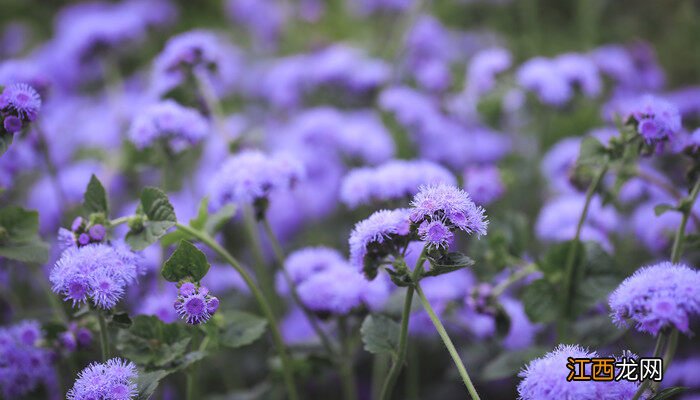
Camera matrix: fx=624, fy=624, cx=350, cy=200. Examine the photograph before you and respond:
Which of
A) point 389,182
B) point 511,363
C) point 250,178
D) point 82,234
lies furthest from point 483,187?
point 82,234

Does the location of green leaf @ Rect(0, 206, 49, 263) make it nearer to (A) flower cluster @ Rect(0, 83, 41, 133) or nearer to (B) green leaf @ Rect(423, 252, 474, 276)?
(A) flower cluster @ Rect(0, 83, 41, 133)

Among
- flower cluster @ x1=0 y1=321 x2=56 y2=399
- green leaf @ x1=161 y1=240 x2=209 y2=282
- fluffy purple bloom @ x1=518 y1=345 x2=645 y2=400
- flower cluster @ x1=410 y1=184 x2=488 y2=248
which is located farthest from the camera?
flower cluster @ x1=0 y1=321 x2=56 y2=399

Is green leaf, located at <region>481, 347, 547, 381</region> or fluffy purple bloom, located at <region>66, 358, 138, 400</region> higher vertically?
green leaf, located at <region>481, 347, 547, 381</region>

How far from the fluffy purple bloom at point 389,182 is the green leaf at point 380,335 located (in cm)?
45

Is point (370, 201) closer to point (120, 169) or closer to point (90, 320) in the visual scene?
point (90, 320)

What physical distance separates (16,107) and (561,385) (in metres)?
1.36

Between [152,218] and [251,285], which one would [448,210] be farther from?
[152,218]

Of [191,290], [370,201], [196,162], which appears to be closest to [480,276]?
[370,201]

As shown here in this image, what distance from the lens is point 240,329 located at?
1.69 metres

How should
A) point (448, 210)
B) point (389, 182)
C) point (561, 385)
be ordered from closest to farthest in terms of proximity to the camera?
point (561, 385)
point (448, 210)
point (389, 182)

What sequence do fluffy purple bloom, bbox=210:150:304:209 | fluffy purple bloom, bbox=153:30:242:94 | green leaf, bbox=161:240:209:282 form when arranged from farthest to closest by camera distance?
1. fluffy purple bloom, bbox=153:30:242:94
2. fluffy purple bloom, bbox=210:150:304:209
3. green leaf, bbox=161:240:209:282

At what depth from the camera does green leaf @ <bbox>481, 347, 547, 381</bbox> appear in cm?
167

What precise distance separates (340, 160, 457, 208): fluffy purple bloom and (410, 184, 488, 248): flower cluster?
511 millimetres

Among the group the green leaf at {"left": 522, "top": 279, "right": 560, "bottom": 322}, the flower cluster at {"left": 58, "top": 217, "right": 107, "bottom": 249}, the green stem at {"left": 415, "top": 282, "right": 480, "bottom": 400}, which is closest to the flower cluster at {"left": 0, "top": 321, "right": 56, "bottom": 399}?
the flower cluster at {"left": 58, "top": 217, "right": 107, "bottom": 249}
